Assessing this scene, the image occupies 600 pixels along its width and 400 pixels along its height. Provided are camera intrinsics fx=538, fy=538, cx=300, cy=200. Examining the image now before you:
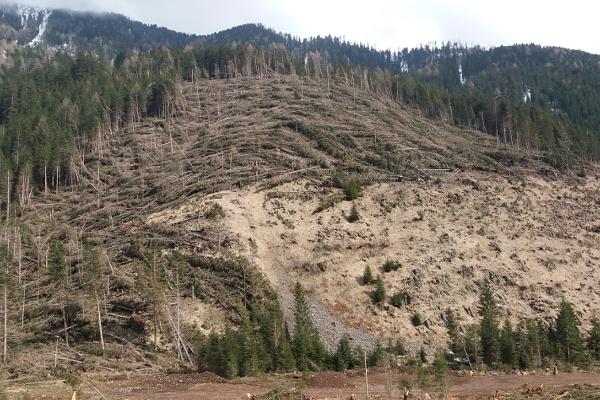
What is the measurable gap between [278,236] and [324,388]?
3080 centimetres

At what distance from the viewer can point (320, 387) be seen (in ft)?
116

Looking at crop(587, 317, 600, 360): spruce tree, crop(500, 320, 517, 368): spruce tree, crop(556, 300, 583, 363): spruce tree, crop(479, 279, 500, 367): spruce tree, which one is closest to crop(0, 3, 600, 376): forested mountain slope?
crop(556, 300, 583, 363): spruce tree

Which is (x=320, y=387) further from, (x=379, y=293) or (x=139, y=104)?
(x=139, y=104)

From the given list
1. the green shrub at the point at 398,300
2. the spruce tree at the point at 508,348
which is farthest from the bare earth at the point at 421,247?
the spruce tree at the point at 508,348

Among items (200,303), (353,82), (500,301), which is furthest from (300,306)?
(353,82)

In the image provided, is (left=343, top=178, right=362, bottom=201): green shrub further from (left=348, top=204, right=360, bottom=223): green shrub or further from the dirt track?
the dirt track

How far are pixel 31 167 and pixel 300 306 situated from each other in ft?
179

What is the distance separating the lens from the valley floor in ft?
103

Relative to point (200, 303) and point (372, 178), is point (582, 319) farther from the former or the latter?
point (200, 303)

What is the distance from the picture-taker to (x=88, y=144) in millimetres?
94562

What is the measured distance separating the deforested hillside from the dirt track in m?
5.06

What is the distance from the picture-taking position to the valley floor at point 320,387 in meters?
31.4

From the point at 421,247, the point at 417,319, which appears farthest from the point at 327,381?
the point at 421,247

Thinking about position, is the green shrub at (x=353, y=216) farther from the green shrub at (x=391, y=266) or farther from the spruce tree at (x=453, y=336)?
the spruce tree at (x=453, y=336)
